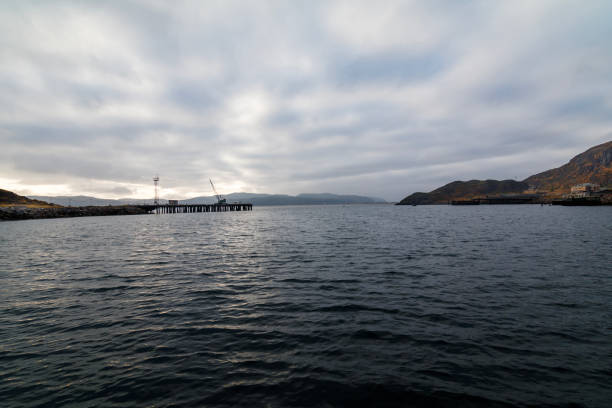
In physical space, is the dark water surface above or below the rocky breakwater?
below

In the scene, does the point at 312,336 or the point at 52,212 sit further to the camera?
the point at 52,212

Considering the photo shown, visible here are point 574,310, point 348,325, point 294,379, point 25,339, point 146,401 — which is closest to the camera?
point 146,401

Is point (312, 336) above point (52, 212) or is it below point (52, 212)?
below

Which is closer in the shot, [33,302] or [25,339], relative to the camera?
[25,339]

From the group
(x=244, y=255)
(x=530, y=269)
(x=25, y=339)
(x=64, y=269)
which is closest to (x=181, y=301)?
(x=25, y=339)

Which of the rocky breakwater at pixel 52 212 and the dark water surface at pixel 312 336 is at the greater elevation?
the rocky breakwater at pixel 52 212

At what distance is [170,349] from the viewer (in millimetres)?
8812

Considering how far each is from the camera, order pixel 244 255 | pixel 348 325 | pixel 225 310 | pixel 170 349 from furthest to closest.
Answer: pixel 244 255 < pixel 225 310 < pixel 348 325 < pixel 170 349

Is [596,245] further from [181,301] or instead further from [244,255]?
[181,301]

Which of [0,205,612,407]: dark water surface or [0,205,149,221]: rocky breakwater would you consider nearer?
[0,205,612,407]: dark water surface

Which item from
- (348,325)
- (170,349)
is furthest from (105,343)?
(348,325)

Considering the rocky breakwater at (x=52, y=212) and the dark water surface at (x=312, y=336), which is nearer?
the dark water surface at (x=312, y=336)

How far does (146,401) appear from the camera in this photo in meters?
6.34

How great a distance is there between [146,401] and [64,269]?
20.7m
